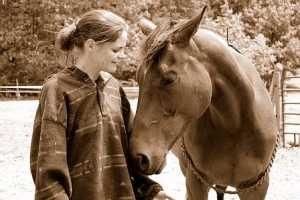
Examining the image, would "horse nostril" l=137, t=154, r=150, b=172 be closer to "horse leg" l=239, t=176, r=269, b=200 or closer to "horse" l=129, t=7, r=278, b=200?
"horse" l=129, t=7, r=278, b=200

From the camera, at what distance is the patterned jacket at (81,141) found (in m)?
1.94

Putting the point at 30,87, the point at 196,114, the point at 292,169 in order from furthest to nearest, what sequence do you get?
1. the point at 30,87
2. the point at 292,169
3. the point at 196,114

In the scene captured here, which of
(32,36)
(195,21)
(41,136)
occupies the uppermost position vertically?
(195,21)

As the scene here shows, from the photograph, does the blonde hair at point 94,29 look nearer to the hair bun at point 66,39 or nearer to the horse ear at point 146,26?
the hair bun at point 66,39

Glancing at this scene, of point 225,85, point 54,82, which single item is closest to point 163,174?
point 225,85

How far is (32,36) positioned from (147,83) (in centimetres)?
2295

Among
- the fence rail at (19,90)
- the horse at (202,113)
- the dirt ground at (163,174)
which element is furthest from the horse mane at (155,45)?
the fence rail at (19,90)

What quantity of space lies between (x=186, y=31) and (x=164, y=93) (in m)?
0.30

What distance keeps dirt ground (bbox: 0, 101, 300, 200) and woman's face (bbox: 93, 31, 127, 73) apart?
4.00 metres

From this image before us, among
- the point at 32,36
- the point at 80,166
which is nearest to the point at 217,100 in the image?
the point at 80,166

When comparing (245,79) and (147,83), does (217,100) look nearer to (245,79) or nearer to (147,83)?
(245,79)

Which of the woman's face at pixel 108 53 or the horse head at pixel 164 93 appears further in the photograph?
the horse head at pixel 164 93

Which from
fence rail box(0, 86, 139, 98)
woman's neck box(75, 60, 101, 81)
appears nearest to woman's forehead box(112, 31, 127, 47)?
woman's neck box(75, 60, 101, 81)

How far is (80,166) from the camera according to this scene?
2.06 m
